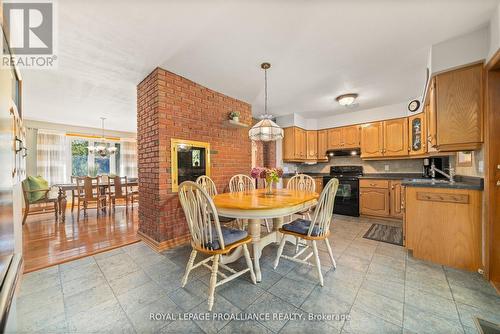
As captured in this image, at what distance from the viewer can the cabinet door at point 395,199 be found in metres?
3.63

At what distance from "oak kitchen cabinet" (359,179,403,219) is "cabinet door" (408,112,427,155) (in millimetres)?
705

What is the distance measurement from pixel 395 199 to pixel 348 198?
0.82 m

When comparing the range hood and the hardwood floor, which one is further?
the range hood

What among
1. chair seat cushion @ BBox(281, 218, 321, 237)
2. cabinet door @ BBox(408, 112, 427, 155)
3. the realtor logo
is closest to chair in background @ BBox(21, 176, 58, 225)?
the realtor logo

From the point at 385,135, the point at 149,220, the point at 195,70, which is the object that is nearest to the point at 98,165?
the point at 149,220

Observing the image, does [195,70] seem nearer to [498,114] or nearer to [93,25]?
[93,25]

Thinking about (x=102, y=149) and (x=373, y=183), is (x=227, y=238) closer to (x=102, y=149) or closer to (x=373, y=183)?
(x=373, y=183)

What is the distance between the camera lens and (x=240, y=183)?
10.1 ft

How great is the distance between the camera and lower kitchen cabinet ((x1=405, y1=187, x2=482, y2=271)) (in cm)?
186

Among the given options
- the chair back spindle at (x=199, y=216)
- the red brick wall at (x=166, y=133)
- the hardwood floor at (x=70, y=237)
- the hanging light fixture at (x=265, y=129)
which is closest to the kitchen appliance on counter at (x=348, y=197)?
the hanging light fixture at (x=265, y=129)

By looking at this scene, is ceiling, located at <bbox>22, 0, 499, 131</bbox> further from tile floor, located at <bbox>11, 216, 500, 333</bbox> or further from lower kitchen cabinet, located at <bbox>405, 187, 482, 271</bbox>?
tile floor, located at <bbox>11, 216, 500, 333</bbox>

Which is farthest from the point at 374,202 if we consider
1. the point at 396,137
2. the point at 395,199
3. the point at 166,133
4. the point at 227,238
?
the point at 166,133

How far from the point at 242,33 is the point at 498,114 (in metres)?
2.47

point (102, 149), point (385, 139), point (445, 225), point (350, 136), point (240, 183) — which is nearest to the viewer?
point (445, 225)
